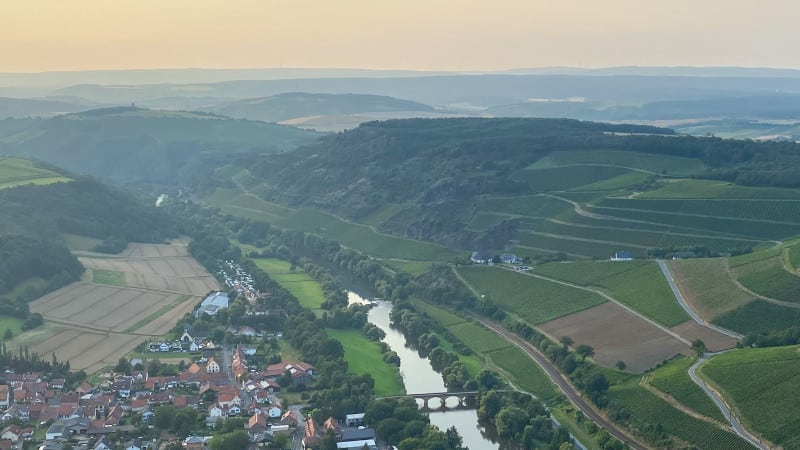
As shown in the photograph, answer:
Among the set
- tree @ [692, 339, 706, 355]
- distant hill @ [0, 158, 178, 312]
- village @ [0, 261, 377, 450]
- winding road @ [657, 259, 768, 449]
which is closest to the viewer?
winding road @ [657, 259, 768, 449]

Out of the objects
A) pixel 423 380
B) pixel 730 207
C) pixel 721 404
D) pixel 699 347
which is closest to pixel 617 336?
pixel 699 347

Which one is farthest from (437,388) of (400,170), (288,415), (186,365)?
(400,170)

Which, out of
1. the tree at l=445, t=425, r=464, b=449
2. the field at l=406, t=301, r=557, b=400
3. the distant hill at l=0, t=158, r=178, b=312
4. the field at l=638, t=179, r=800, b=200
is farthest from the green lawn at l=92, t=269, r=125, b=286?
the field at l=638, t=179, r=800, b=200

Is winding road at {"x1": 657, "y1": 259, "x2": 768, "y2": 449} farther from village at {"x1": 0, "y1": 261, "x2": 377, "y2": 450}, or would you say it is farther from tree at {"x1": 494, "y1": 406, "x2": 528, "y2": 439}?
village at {"x1": 0, "y1": 261, "x2": 377, "y2": 450}

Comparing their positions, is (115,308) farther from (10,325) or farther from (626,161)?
(626,161)

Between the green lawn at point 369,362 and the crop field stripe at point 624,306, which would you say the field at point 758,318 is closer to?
the crop field stripe at point 624,306

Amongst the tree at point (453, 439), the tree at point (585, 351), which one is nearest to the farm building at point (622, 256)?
the tree at point (585, 351)

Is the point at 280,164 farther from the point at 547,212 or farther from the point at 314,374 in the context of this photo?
the point at 314,374
